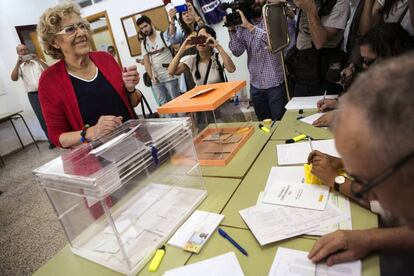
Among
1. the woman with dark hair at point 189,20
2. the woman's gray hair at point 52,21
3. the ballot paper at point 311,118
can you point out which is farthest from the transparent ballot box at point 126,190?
the woman with dark hair at point 189,20

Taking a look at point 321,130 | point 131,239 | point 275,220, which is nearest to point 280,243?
point 275,220

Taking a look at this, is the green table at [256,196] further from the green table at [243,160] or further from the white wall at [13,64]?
the white wall at [13,64]

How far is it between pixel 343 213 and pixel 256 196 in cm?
31

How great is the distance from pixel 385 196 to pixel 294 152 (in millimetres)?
927

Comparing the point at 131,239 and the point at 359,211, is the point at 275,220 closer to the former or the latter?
the point at 359,211

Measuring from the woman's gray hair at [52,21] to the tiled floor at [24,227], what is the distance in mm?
1585

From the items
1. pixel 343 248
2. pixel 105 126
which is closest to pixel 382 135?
pixel 343 248

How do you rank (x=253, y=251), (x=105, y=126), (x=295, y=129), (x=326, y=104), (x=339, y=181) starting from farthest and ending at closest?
1. (x=326, y=104)
2. (x=295, y=129)
3. (x=105, y=126)
4. (x=339, y=181)
5. (x=253, y=251)

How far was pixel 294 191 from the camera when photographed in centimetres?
108

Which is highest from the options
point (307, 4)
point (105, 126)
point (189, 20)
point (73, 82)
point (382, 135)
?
point (189, 20)

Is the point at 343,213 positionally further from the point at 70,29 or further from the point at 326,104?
the point at 70,29

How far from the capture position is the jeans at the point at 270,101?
7.83 ft

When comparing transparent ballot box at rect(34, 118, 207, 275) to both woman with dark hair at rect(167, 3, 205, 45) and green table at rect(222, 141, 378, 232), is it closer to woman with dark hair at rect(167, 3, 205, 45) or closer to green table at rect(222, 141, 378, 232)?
green table at rect(222, 141, 378, 232)

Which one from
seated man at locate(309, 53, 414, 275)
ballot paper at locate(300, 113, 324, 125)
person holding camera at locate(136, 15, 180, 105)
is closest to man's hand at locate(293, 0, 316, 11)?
ballot paper at locate(300, 113, 324, 125)
